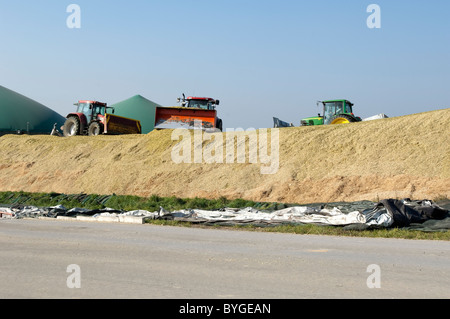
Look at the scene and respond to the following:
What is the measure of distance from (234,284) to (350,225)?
24.3 feet

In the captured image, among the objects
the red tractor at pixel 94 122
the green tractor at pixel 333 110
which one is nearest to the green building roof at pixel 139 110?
the red tractor at pixel 94 122

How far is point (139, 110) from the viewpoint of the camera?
294 feet

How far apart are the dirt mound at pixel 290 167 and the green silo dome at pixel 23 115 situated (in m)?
45.8

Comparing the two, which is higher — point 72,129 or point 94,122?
point 94,122

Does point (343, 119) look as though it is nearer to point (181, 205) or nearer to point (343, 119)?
point (343, 119)

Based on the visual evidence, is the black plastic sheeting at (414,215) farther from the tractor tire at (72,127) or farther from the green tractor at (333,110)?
the tractor tire at (72,127)

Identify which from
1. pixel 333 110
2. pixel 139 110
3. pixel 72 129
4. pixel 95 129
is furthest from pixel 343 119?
pixel 139 110

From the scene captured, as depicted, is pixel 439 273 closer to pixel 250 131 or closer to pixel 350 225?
pixel 350 225

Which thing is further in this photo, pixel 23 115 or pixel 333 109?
pixel 23 115

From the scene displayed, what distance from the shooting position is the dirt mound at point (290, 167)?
69.0ft

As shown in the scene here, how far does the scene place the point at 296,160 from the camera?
24.5 meters

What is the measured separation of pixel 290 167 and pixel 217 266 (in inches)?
656
